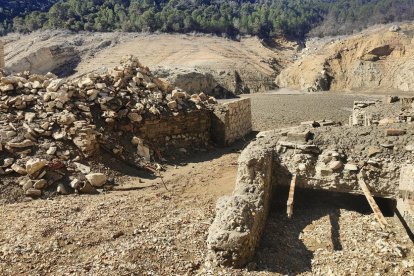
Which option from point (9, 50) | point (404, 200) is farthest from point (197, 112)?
point (9, 50)

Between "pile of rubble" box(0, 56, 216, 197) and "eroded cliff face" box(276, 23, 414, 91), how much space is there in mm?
19040

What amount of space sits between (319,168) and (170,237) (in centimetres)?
242

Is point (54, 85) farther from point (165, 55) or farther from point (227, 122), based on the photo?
point (165, 55)

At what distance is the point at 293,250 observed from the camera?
554 cm

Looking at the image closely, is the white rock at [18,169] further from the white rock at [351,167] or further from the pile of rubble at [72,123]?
the white rock at [351,167]

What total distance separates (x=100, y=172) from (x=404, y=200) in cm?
549

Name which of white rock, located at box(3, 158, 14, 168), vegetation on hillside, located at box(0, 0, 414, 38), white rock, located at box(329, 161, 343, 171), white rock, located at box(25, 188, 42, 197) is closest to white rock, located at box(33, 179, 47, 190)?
white rock, located at box(25, 188, 42, 197)

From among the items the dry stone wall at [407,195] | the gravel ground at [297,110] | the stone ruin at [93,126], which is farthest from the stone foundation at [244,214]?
the gravel ground at [297,110]

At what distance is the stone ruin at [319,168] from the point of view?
5.55 metres

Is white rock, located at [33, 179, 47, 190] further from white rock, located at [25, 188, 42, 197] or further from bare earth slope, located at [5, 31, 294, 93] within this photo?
bare earth slope, located at [5, 31, 294, 93]

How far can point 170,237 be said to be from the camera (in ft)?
19.4

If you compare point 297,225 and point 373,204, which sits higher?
point 373,204

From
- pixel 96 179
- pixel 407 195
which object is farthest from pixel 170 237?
pixel 407 195

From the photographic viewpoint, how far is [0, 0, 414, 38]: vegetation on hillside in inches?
1674
